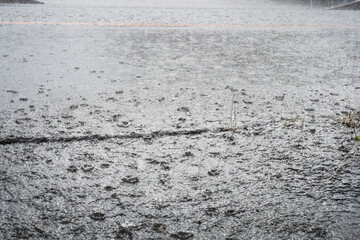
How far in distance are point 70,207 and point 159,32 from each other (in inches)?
104

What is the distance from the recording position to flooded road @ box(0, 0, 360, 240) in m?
0.82

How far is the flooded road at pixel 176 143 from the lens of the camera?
82cm

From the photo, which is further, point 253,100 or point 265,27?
point 265,27

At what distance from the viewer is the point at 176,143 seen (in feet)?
3.89

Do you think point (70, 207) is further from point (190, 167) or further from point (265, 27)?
point (265, 27)

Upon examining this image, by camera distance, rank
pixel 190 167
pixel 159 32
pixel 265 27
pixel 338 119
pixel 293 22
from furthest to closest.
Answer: pixel 293 22, pixel 265 27, pixel 159 32, pixel 338 119, pixel 190 167

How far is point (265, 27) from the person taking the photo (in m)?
3.58

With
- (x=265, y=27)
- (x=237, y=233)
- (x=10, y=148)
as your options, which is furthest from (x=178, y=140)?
(x=265, y=27)

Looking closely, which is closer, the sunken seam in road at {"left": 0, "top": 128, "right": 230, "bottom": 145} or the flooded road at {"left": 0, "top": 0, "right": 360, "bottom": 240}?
the flooded road at {"left": 0, "top": 0, "right": 360, "bottom": 240}

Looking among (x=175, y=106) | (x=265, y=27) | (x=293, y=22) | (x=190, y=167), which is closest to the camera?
(x=190, y=167)

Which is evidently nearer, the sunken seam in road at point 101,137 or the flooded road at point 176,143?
the flooded road at point 176,143

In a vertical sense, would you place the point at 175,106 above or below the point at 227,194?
above

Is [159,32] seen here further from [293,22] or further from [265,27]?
[293,22]

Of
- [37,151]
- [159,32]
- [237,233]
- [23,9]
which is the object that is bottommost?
[237,233]
